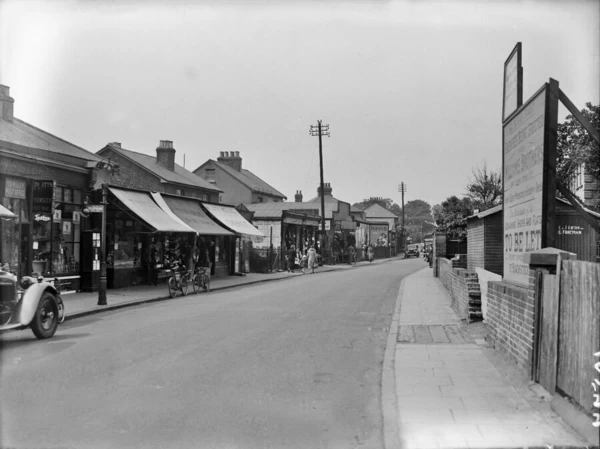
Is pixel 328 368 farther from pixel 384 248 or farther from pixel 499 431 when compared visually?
pixel 384 248

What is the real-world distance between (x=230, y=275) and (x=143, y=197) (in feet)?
34.6

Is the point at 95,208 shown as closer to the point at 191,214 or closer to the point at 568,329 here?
the point at 191,214

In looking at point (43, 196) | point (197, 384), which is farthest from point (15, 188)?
point (197, 384)

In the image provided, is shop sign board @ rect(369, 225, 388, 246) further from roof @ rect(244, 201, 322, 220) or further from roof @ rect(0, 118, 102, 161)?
roof @ rect(0, 118, 102, 161)

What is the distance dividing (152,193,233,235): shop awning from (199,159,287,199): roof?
89.6 feet

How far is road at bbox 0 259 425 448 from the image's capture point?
208 inches

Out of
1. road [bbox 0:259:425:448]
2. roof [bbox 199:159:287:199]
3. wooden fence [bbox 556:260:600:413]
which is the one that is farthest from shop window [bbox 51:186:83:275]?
roof [bbox 199:159:287:199]

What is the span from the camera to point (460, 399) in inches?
247

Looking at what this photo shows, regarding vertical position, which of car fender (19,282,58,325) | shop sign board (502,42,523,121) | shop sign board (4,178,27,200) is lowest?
car fender (19,282,58,325)

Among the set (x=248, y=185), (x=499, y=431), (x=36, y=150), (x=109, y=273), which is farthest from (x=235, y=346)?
(x=248, y=185)

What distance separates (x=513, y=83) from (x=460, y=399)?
4.88m

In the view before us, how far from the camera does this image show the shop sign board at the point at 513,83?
8.55m

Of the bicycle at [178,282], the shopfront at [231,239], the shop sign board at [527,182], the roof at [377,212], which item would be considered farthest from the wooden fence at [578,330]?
the roof at [377,212]

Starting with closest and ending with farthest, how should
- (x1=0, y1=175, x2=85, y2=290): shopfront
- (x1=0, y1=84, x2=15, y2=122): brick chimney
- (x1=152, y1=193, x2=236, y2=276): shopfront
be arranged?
(x1=0, y1=175, x2=85, y2=290): shopfront → (x1=0, y1=84, x2=15, y2=122): brick chimney → (x1=152, y1=193, x2=236, y2=276): shopfront
